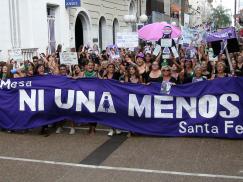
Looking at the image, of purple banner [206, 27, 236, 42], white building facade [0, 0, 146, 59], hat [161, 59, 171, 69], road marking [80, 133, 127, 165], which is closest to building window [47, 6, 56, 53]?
white building facade [0, 0, 146, 59]

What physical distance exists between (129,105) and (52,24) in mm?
13334

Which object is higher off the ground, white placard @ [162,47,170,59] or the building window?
the building window

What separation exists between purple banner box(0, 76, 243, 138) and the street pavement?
28 centimetres

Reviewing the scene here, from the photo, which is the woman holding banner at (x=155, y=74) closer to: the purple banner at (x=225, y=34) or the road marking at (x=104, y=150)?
the road marking at (x=104, y=150)

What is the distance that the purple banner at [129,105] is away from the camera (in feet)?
30.3

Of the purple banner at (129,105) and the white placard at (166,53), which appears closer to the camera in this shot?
the purple banner at (129,105)

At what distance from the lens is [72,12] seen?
77.8 ft

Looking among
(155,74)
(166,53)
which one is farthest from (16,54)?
(155,74)

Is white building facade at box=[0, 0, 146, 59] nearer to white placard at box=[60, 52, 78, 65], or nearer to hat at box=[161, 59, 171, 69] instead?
white placard at box=[60, 52, 78, 65]

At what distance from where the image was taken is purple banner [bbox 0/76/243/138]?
364 inches

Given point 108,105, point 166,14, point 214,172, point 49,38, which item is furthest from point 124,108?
point 166,14

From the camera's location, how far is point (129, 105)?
32.0 ft

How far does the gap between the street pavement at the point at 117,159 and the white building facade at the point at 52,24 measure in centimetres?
967

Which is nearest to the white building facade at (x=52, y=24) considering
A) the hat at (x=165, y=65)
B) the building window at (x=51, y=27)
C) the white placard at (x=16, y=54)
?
the building window at (x=51, y=27)
